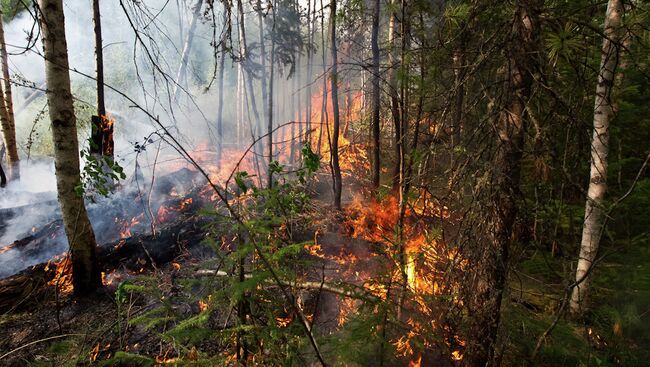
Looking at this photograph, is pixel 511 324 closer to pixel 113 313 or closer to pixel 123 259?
pixel 113 313

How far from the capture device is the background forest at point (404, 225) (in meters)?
2.14

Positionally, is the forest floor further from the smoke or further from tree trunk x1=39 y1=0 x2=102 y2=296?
the smoke

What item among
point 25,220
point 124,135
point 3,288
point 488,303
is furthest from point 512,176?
point 124,135

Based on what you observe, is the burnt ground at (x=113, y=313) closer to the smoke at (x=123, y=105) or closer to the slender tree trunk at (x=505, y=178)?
the slender tree trunk at (x=505, y=178)

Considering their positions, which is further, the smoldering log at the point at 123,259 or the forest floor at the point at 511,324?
the smoldering log at the point at 123,259

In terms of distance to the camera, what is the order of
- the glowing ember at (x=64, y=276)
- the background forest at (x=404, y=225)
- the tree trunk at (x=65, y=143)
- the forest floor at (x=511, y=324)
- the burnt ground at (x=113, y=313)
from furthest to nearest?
1. the glowing ember at (x=64, y=276)
2. the tree trunk at (x=65, y=143)
3. the forest floor at (x=511, y=324)
4. the burnt ground at (x=113, y=313)
5. the background forest at (x=404, y=225)

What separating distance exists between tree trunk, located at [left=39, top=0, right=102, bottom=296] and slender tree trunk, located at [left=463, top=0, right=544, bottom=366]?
17.5 feet

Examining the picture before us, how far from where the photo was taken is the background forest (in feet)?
7.03

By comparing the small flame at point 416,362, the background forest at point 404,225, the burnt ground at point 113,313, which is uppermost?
the background forest at point 404,225

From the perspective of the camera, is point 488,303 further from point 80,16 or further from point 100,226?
point 80,16

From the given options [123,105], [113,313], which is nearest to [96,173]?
[113,313]

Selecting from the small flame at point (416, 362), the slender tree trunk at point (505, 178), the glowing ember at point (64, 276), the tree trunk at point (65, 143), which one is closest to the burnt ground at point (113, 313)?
the glowing ember at point (64, 276)

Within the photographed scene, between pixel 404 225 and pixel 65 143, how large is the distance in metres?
6.24

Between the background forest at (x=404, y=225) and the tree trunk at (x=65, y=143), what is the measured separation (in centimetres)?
3
